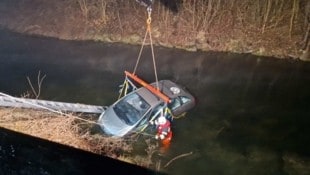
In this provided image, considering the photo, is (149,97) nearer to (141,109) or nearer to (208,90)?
(141,109)

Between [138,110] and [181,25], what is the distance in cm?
1126

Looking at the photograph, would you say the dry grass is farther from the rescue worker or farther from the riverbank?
the riverbank

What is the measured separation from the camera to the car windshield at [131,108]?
17922 mm

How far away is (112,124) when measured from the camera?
59.0 feet

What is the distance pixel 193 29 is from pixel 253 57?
4.34m

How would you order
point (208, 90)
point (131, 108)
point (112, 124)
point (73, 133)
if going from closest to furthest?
point (73, 133)
point (112, 124)
point (131, 108)
point (208, 90)

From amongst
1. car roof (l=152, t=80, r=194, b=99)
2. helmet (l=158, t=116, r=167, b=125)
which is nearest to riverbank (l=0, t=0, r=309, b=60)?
car roof (l=152, t=80, r=194, b=99)

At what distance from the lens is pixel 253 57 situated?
1016 inches

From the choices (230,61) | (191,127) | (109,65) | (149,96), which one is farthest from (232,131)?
(109,65)

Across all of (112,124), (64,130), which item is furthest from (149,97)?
(64,130)

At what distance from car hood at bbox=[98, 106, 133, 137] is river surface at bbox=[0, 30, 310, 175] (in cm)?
205

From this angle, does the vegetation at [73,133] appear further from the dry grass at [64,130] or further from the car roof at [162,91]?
the car roof at [162,91]

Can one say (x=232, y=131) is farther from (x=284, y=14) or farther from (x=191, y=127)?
(x=284, y=14)

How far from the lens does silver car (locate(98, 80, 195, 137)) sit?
701 inches
